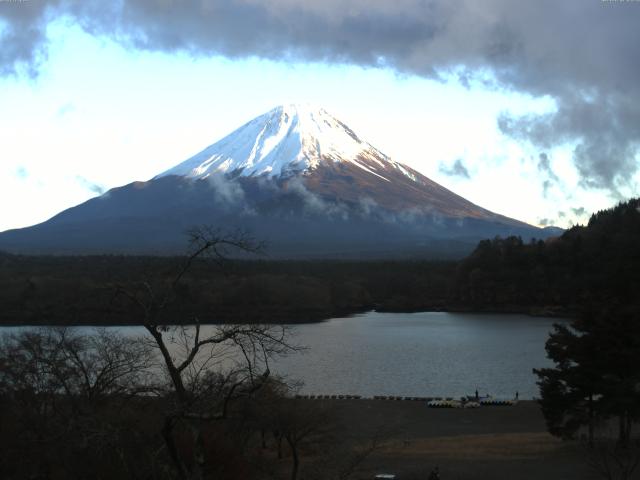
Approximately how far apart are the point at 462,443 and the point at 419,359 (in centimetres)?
1628

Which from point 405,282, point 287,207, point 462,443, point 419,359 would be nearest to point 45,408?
point 462,443

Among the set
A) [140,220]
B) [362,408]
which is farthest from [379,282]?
[140,220]

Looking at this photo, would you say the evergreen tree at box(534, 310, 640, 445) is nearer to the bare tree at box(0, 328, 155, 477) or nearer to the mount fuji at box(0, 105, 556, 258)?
the bare tree at box(0, 328, 155, 477)

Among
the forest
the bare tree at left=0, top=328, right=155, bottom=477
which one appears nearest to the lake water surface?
the forest

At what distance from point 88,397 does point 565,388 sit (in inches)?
417

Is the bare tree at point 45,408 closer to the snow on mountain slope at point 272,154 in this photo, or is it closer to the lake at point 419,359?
the lake at point 419,359

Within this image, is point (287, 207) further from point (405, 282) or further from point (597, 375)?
point (597, 375)

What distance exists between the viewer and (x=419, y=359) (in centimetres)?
3544

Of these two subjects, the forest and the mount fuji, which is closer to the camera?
the forest

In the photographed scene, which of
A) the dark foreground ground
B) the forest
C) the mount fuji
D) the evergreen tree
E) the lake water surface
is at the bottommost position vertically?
the dark foreground ground

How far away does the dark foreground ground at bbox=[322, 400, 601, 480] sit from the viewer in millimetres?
15617

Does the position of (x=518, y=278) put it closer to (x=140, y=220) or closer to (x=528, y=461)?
(x=528, y=461)

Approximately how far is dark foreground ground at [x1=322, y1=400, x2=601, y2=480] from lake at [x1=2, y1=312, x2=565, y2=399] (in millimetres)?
2742

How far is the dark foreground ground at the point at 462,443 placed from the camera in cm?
1562
